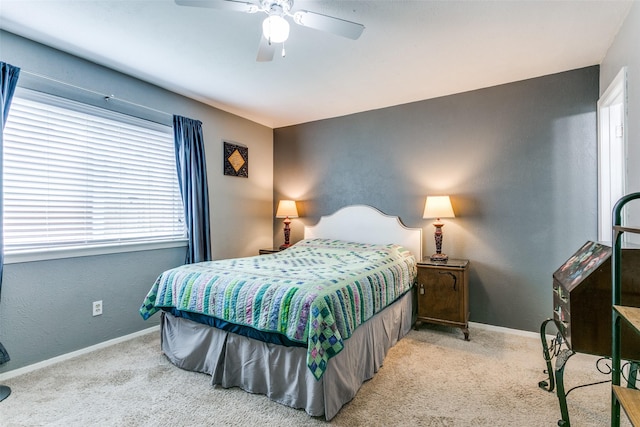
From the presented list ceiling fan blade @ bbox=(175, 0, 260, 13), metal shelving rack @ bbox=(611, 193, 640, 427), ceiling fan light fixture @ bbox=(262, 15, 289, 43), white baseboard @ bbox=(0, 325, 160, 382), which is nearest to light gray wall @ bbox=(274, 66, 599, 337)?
metal shelving rack @ bbox=(611, 193, 640, 427)

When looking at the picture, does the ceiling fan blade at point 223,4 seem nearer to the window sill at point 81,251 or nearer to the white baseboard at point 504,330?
the window sill at point 81,251

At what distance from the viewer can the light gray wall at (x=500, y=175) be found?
2.90 metres

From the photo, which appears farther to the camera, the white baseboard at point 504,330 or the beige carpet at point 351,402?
the white baseboard at point 504,330

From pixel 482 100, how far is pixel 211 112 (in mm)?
3054

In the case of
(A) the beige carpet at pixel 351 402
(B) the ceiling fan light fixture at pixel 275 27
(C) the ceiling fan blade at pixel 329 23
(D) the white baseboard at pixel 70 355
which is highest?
(C) the ceiling fan blade at pixel 329 23

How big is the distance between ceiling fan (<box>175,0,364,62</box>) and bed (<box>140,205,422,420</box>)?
1502mm

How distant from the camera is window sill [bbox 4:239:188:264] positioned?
92.4 inches

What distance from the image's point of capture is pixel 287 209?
14.1 ft

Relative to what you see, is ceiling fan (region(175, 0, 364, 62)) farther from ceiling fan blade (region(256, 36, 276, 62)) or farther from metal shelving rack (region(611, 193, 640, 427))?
metal shelving rack (region(611, 193, 640, 427))

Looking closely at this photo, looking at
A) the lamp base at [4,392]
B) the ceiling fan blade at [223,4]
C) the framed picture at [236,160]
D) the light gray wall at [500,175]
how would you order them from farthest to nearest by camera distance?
A: 1. the framed picture at [236,160]
2. the light gray wall at [500,175]
3. the lamp base at [4,392]
4. the ceiling fan blade at [223,4]

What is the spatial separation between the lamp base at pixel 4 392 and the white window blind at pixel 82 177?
914 millimetres

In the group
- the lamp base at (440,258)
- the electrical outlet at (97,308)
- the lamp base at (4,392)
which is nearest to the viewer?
the lamp base at (4,392)

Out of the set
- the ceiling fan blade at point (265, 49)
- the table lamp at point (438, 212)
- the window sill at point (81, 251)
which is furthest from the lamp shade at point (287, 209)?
the ceiling fan blade at point (265, 49)

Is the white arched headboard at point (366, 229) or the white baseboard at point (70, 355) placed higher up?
the white arched headboard at point (366, 229)
